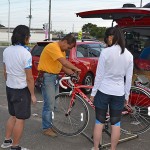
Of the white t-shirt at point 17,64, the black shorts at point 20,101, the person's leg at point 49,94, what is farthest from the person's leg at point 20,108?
the person's leg at point 49,94

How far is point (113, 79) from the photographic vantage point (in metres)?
4.09

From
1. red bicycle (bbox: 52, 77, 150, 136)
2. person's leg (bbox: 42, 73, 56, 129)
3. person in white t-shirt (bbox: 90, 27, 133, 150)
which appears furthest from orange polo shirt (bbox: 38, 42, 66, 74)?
person in white t-shirt (bbox: 90, 27, 133, 150)

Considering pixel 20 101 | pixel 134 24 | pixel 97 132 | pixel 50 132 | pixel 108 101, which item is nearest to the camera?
pixel 108 101

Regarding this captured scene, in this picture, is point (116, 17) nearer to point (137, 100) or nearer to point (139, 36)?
point (139, 36)

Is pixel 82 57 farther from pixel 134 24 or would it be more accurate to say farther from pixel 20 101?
pixel 20 101

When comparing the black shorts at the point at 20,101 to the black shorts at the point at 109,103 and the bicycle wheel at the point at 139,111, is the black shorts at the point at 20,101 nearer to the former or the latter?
the black shorts at the point at 109,103

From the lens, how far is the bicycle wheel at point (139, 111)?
18.0 feet

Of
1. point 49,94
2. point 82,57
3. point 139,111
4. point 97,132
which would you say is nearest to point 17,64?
point 49,94

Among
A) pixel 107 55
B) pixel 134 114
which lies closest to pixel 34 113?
pixel 134 114

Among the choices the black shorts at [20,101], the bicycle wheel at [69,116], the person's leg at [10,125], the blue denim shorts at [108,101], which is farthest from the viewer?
the bicycle wheel at [69,116]

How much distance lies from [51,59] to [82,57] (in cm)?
423

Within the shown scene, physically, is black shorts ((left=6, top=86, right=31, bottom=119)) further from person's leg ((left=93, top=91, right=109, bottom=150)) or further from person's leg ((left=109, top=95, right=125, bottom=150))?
person's leg ((left=109, top=95, right=125, bottom=150))

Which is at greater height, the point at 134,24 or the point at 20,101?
the point at 134,24

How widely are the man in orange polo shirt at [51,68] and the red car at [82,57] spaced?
11.7 ft
